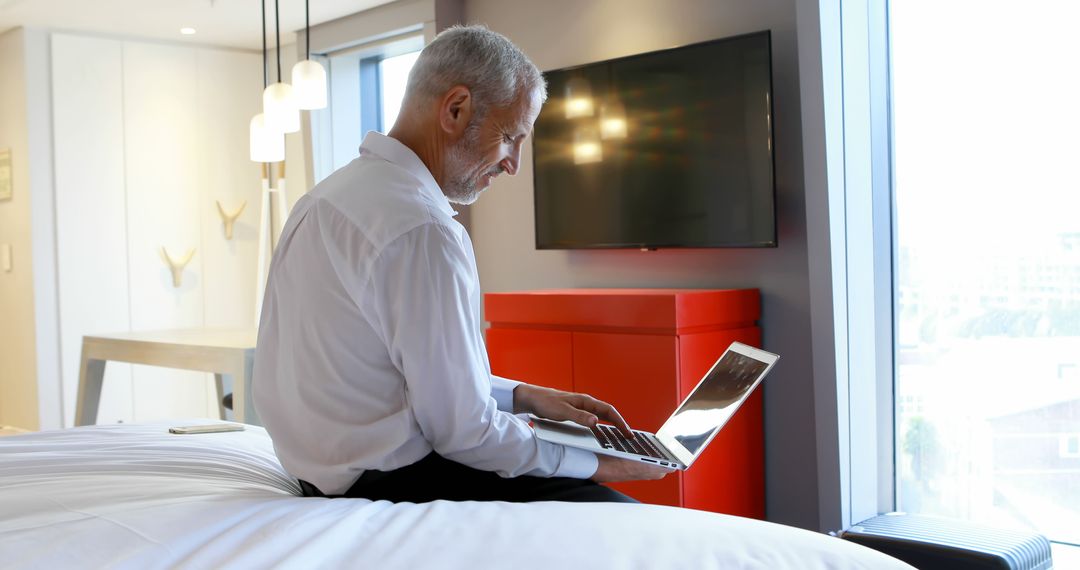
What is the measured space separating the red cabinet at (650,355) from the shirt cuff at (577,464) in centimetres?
149

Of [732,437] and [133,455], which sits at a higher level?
[133,455]

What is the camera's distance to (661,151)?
337 centimetres

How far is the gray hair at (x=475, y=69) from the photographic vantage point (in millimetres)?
1442

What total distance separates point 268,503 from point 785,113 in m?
2.44

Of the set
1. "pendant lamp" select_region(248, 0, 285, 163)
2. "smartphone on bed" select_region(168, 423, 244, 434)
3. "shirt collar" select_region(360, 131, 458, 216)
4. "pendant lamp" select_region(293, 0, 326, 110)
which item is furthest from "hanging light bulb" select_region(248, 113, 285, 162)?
"shirt collar" select_region(360, 131, 458, 216)

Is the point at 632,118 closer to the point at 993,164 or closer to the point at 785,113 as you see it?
the point at 785,113

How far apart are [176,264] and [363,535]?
4.86m

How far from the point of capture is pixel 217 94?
564 cm

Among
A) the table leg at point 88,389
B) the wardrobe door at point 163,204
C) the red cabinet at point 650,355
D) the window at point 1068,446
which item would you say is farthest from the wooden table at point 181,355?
the window at point 1068,446

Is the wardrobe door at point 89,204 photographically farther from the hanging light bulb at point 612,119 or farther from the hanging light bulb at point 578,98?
the hanging light bulb at point 612,119

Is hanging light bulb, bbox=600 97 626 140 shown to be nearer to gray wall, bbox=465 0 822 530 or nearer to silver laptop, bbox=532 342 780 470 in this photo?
gray wall, bbox=465 0 822 530

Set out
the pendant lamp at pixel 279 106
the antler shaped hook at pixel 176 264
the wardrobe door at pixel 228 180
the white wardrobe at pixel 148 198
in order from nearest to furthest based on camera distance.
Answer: the pendant lamp at pixel 279 106, the white wardrobe at pixel 148 198, the antler shaped hook at pixel 176 264, the wardrobe door at pixel 228 180

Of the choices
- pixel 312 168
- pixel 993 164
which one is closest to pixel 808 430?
pixel 993 164

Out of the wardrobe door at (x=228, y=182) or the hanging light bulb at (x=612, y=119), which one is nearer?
the hanging light bulb at (x=612, y=119)
